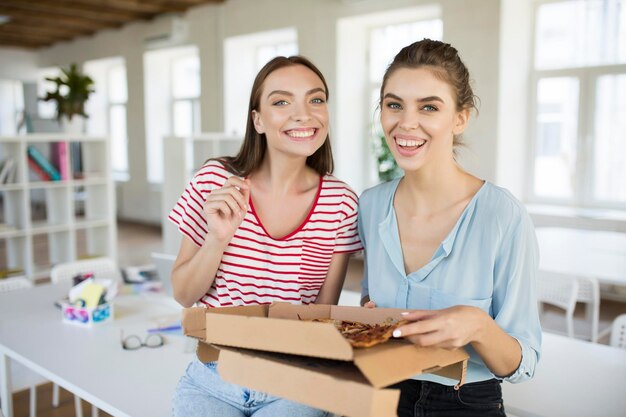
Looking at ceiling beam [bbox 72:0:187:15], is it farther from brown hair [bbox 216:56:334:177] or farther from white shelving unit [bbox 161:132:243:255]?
brown hair [bbox 216:56:334:177]

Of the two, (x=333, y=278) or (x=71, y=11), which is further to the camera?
(x=71, y=11)

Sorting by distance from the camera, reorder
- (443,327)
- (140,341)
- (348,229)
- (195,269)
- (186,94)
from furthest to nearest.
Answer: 1. (186,94)
2. (140,341)
3. (348,229)
4. (195,269)
5. (443,327)

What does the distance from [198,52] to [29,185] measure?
4.28 m

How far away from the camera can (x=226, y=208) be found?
144 centimetres

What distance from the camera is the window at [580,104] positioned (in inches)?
219

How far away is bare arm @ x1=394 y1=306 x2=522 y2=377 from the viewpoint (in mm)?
1013

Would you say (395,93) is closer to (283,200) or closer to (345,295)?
(283,200)

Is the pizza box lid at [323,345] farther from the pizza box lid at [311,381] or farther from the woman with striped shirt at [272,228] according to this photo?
the woman with striped shirt at [272,228]

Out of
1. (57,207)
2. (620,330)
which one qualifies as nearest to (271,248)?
(620,330)

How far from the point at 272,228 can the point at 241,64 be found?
7.27 meters

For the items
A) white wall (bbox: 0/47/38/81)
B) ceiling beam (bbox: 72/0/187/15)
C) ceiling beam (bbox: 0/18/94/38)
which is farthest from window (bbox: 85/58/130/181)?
ceiling beam (bbox: 72/0/187/15)

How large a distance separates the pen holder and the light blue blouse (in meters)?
1.35

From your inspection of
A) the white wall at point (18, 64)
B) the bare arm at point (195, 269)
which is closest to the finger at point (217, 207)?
the bare arm at point (195, 269)

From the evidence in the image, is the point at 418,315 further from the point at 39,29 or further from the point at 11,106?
the point at 11,106
